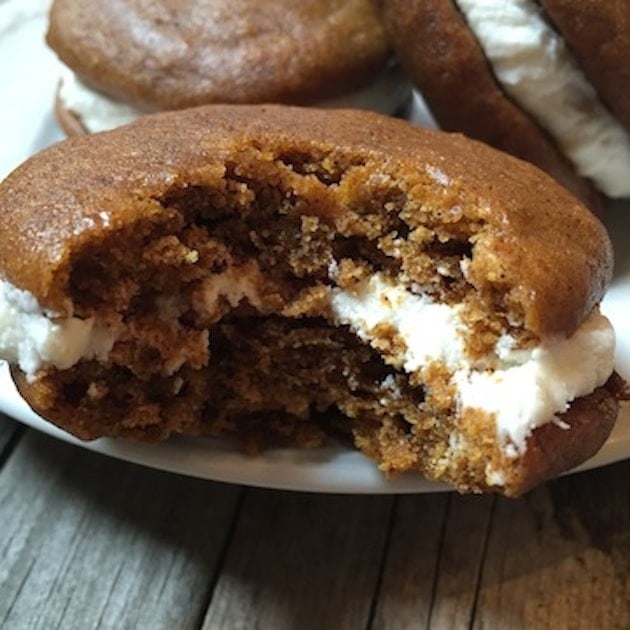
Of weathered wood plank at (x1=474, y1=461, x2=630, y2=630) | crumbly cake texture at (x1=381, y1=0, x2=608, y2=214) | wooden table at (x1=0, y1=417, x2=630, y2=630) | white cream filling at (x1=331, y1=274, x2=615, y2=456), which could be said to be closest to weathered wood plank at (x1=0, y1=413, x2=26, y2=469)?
wooden table at (x1=0, y1=417, x2=630, y2=630)

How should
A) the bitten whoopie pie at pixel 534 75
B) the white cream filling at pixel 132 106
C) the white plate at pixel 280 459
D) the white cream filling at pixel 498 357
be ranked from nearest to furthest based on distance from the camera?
the white cream filling at pixel 498 357
the white plate at pixel 280 459
the bitten whoopie pie at pixel 534 75
the white cream filling at pixel 132 106

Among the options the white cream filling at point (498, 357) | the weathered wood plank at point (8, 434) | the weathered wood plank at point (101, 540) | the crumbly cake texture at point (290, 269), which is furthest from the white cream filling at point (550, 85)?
the weathered wood plank at point (8, 434)

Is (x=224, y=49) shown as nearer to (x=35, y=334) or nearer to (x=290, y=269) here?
(x=290, y=269)

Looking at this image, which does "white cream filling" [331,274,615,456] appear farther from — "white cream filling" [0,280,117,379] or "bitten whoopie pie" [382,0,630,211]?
"bitten whoopie pie" [382,0,630,211]

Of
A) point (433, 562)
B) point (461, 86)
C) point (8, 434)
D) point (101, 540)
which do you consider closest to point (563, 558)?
point (433, 562)

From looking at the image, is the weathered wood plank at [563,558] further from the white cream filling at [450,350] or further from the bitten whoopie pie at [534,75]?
the bitten whoopie pie at [534,75]

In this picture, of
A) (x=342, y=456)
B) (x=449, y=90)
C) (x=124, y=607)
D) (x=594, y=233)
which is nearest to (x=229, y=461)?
(x=342, y=456)
